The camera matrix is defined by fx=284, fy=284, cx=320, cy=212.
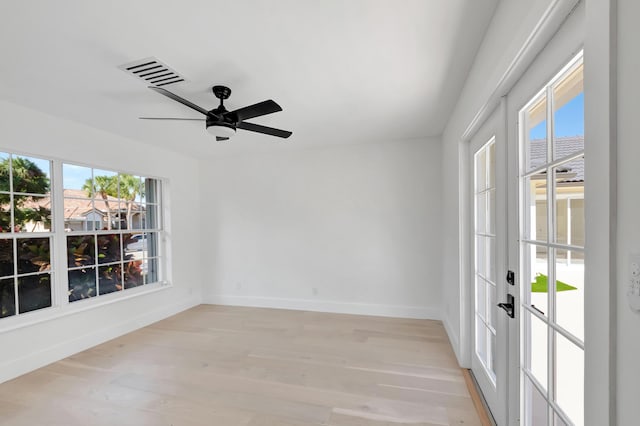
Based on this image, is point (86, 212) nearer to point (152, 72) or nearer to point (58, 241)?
point (58, 241)

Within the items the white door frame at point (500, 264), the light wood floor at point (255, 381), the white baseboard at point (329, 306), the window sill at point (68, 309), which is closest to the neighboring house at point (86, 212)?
the window sill at point (68, 309)

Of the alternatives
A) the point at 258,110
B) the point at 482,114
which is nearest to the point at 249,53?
the point at 258,110

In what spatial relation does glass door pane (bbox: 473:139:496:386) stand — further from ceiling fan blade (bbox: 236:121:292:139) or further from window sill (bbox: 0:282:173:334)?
window sill (bbox: 0:282:173:334)

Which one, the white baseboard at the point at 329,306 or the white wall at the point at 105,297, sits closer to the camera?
the white wall at the point at 105,297

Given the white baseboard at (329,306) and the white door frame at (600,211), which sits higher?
the white door frame at (600,211)

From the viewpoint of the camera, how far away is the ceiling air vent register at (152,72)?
6.29 ft

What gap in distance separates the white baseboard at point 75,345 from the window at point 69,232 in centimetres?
44

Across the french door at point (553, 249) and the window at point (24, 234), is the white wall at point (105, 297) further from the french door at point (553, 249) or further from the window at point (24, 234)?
the french door at point (553, 249)

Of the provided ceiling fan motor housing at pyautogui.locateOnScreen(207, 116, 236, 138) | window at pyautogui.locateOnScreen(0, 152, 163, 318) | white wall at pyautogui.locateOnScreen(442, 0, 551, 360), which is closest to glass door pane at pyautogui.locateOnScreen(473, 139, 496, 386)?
white wall at pyautogui.locateOnScreen(442, 0, 551, 360)

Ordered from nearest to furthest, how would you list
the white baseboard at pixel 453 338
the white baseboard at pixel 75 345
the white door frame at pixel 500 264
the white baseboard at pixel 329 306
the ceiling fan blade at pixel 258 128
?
the white door frame at pixel 500 264, the ceiling fan blade at pixel 258 128, the white baseboard at pixel 75 345, the white baseboard at pixel 453 338, the white baseboard at pixel 329 306

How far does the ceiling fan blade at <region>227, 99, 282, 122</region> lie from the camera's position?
2119 millimetres

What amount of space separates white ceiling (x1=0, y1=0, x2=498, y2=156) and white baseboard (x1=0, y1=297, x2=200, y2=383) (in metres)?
2.45

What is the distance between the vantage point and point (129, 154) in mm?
3828

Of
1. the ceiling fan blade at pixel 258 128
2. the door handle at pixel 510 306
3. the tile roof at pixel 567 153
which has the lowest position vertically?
the door handle at pixel 510 306
